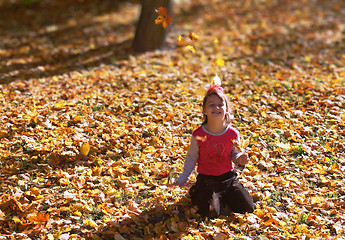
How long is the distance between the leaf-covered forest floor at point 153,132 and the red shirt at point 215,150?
0.47 meters

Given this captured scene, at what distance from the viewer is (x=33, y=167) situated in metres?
4.27

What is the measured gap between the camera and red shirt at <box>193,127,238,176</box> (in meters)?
3.67

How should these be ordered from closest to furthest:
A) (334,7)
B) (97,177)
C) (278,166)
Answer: (97,177) → (278,166) → (334,7)

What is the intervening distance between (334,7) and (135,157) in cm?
1076

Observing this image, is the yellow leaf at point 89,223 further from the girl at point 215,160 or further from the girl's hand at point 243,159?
the girl's hand at point 243,159

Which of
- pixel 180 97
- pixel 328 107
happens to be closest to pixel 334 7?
pixel 328 107

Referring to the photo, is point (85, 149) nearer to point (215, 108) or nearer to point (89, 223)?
point (89, 223)

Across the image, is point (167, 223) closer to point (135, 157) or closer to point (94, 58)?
point (135, 157)

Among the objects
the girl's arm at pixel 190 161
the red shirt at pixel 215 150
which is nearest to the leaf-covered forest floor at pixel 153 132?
the girl's arm at pixel 190 161

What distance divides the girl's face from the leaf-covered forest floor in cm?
94

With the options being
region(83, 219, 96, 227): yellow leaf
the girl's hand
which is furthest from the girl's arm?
region(83, 219, 96, 227): yellow leaf

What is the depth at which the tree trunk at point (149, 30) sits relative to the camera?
8117mm

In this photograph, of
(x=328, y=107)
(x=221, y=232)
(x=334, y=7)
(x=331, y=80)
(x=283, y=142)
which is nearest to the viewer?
(x=221, y=232)

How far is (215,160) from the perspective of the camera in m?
3.70
